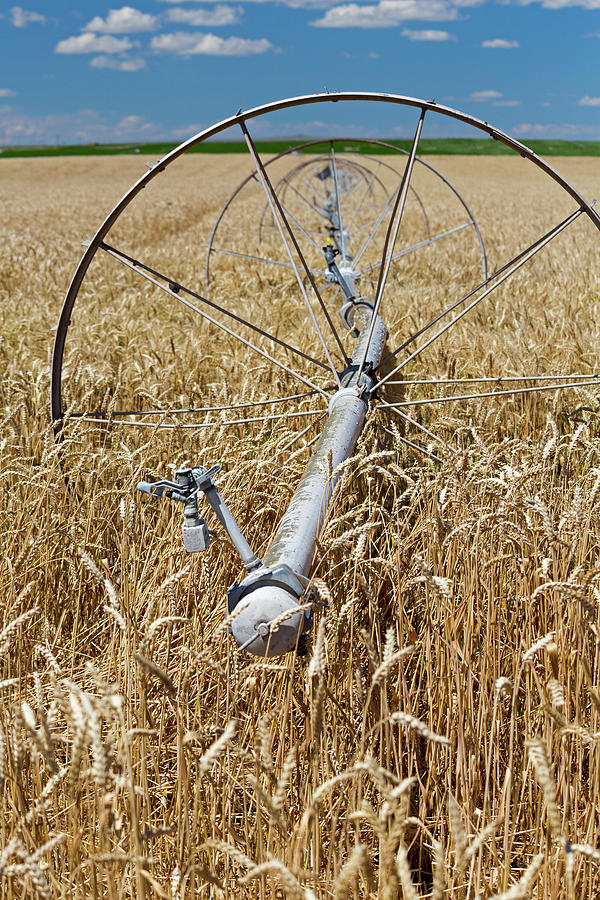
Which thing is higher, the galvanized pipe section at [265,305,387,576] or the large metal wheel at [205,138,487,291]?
the large metal wheel at [205,138,487,291]

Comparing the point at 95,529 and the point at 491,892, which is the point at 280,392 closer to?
the point at 95,529

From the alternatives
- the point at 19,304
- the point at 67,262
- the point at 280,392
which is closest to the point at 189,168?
the point at 67,262

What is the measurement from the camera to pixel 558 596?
2.07 m

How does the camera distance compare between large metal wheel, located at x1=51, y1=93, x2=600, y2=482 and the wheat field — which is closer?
the wheat field

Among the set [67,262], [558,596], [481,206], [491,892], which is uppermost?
[481,206]

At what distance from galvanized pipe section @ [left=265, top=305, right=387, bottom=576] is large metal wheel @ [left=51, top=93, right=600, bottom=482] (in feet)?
0.39

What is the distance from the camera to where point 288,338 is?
20.0 ft

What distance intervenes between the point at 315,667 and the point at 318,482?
0.97m

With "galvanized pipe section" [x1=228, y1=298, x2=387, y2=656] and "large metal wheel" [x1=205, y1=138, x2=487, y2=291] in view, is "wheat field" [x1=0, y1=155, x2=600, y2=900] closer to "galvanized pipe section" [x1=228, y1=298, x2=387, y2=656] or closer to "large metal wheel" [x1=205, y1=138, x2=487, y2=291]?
"galvanized pipe section" [x1=228, y1=298, x2=387, y2=656]

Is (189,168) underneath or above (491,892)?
above

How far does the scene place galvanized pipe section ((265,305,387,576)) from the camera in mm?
1898

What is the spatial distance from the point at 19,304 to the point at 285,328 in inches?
119

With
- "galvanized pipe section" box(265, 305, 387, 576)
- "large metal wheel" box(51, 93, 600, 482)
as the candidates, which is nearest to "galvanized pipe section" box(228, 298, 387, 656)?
"galvanized pipe section" box(265, 305, 387, 576)

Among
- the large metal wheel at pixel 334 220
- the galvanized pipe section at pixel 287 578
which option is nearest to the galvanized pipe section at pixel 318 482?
the galvanized pipe section at pixel 287 578
